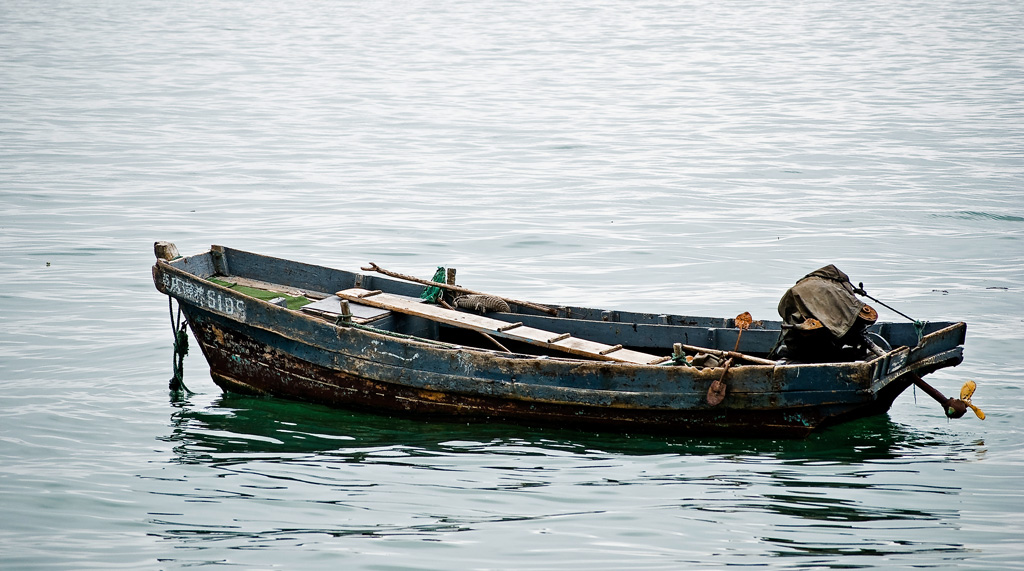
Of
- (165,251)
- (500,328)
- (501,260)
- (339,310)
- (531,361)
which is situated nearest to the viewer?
(531,361)

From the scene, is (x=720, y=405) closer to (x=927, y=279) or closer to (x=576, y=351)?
(x=576, y=351)

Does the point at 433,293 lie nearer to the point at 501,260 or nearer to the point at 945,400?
the point at 945,400

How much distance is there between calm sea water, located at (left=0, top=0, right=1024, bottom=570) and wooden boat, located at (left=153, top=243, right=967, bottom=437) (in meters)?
0.26

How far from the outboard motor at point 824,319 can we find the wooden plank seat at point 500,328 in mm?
1122

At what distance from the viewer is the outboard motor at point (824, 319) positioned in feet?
30.5

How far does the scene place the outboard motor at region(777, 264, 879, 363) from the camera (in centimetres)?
928

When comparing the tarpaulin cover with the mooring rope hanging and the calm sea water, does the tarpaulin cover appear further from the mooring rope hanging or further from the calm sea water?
the mooring rope hanging

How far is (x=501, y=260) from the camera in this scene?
1722cm

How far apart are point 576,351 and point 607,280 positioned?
609 centimetres

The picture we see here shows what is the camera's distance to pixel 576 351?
994cm

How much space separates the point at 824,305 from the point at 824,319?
0.12m

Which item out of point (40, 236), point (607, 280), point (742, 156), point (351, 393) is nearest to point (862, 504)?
point (351, 393)

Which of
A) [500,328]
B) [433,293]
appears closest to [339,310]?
[433,293]

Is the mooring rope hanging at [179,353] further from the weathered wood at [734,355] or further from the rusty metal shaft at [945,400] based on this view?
the rusty metal shaft at [945,400]
